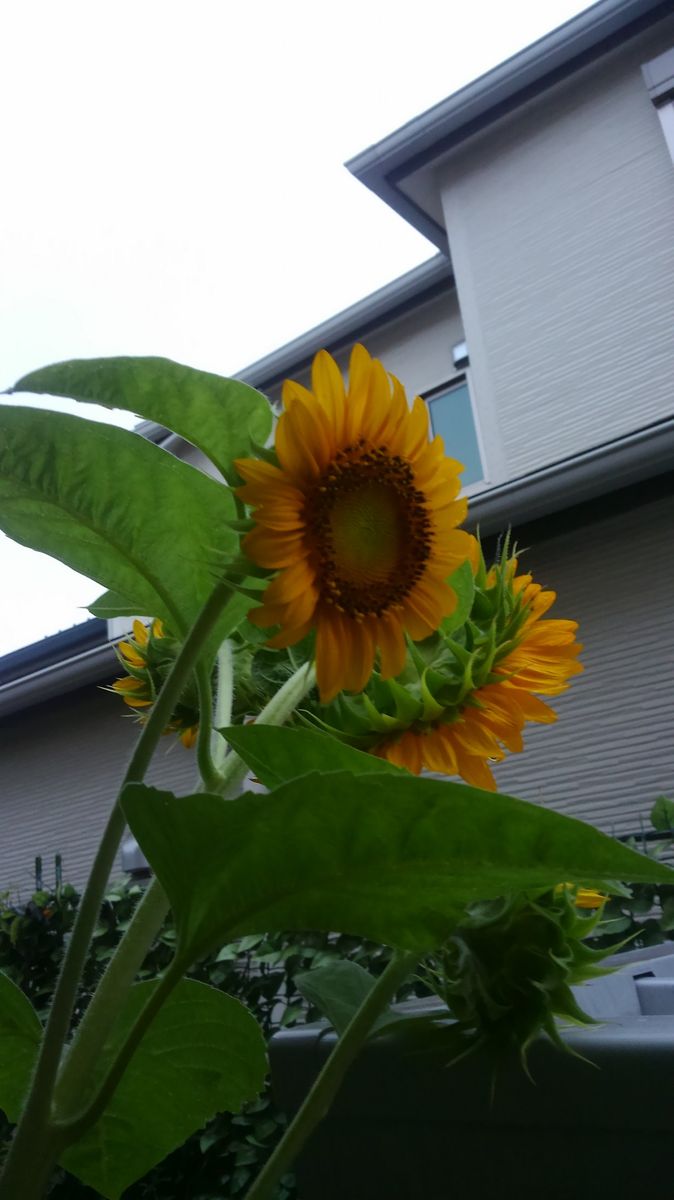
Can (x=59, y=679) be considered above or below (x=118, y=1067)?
above

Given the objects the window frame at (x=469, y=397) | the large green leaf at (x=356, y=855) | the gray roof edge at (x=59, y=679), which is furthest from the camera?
the window frame at (x=469, y=397)

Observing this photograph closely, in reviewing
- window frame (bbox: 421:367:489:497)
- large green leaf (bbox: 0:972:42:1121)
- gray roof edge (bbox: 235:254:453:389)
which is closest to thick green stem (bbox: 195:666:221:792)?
large green leaf (bbox: 0:972:42:1121)

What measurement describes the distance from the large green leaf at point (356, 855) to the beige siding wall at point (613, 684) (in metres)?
2.24

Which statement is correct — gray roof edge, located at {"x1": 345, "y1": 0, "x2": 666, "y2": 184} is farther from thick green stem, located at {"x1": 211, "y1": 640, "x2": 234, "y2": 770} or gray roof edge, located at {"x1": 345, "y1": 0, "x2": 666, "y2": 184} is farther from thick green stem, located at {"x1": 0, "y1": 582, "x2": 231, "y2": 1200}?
thick green stem, located at {"x1": 0, "y1": 582, "x2": 231, "y2": 1200}

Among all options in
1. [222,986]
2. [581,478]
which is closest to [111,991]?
[222,986]

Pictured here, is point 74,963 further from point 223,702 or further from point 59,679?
point 59,679

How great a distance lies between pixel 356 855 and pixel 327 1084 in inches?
5.0

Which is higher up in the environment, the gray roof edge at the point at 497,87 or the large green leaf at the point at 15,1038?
the gray roof edge at the point at 497,87

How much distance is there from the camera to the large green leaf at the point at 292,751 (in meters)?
0.30

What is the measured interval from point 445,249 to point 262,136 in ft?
6.31

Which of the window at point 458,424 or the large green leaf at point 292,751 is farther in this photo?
the window at point 458,424

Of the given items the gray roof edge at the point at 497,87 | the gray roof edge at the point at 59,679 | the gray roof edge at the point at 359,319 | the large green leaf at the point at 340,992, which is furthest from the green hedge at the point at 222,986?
the gray roof edge at the point at 497,87

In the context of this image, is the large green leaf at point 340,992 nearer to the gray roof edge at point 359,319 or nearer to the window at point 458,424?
the window at point 458,424

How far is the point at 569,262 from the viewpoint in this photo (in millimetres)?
3719
